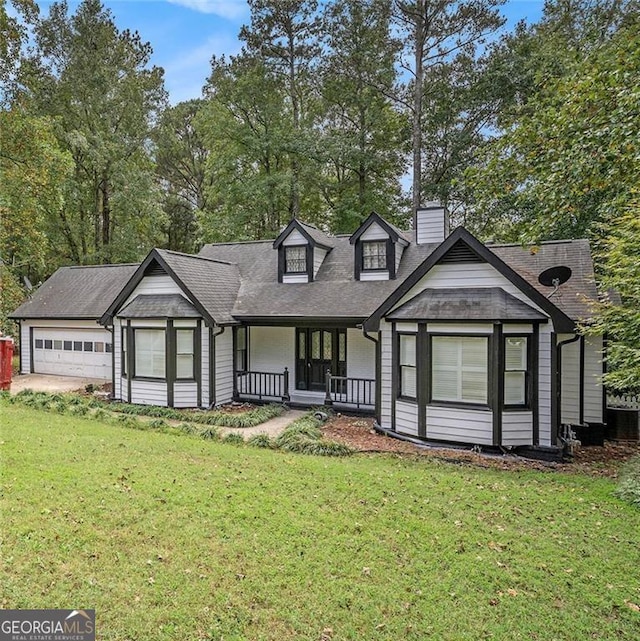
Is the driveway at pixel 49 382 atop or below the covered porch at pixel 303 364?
below

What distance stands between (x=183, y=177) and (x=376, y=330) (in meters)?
29.1

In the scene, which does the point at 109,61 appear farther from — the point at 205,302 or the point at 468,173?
the point at 468,173

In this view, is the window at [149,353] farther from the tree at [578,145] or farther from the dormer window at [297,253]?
the tree at [578,145]

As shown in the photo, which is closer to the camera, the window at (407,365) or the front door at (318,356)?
the window at (407,365)

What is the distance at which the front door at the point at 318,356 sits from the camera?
14008 millimetres

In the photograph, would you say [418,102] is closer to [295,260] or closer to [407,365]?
[295,260]

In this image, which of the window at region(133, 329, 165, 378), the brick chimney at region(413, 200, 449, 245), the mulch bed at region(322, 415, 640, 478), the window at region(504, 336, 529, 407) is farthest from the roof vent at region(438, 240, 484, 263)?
the window at region(133, 329, 165, 378)

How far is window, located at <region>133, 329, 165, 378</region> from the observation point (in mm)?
13227

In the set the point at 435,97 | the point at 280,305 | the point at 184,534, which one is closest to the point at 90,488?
the point at 184,534

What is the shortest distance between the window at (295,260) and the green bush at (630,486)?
417 inches

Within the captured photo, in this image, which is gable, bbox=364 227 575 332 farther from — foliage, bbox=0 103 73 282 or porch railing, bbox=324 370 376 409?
foliage, bbox=0 103 73 282

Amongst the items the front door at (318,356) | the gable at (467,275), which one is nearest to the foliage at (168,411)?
the front door at (318,356)

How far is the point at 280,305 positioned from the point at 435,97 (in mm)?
16350

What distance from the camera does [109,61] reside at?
2527 cm
